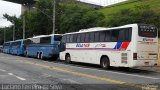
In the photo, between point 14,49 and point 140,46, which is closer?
point 140,46

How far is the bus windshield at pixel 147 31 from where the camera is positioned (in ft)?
79.0

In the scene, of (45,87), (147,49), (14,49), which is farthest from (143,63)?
(14,49)

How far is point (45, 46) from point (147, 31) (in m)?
20.1

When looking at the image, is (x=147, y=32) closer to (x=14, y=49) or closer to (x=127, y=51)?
(x=127, y=51)

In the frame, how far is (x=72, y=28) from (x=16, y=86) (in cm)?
3857

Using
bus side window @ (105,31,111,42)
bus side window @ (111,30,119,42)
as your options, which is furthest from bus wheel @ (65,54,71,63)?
bus side window @ (111,30,119,42)

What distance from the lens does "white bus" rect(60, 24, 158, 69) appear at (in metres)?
23.8

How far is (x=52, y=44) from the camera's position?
1585 inches

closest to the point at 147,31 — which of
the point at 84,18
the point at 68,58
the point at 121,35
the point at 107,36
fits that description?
the point at 121,35

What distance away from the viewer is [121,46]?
82.2ft

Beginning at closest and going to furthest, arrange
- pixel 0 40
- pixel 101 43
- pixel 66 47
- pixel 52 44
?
pixel 101 43 → pixel 66 47 → pixel 52 44 → pixel 0 40

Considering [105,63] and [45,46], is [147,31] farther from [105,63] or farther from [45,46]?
[45,46]

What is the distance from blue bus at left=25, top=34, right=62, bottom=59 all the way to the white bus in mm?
8944

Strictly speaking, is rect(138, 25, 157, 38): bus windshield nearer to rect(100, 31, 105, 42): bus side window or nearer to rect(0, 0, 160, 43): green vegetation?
rect(100, 31, 105, 42): bus side window
